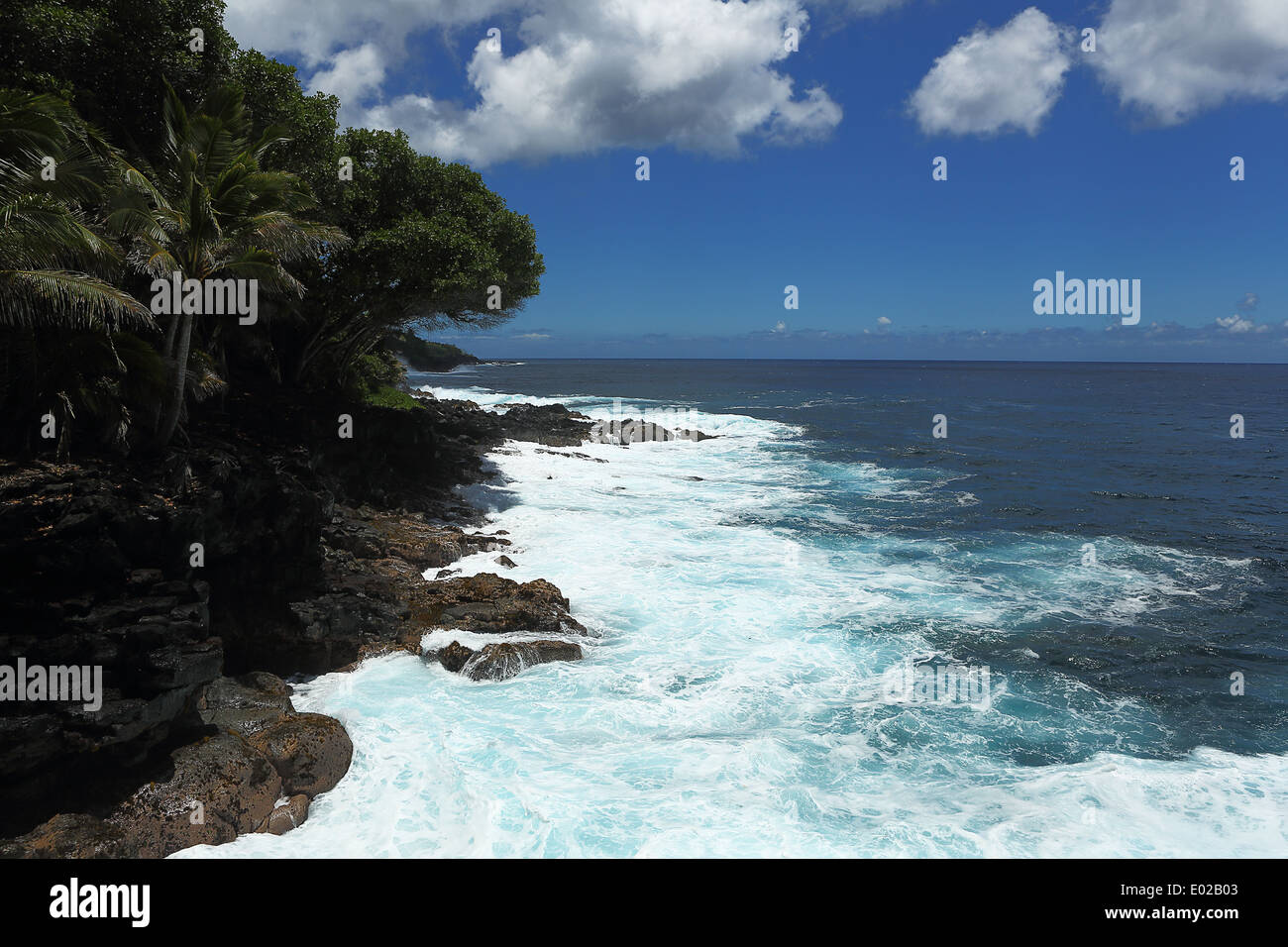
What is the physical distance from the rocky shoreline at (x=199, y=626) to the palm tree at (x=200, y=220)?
226cm

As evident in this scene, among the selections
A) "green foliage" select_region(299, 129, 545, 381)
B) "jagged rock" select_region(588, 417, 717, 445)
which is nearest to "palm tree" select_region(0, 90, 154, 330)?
"green foliage" select_region(299, 129, 545, 381)

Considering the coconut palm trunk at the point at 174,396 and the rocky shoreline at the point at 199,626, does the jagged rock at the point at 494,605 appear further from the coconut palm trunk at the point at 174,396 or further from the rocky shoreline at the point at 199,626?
the coconut palm trunk at the point at 174,396

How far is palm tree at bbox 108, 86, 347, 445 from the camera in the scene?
11750mm

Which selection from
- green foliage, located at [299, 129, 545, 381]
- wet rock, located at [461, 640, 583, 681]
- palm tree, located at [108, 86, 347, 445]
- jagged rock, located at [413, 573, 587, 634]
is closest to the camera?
palm tree, located at [108, 86, 347, 445]

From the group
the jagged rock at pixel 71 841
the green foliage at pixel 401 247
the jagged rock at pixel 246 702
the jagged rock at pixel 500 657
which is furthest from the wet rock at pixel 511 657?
the green foliage at pixel 401 247

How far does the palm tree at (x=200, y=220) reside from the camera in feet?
38.5

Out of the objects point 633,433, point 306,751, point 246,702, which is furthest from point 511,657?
point 633,433

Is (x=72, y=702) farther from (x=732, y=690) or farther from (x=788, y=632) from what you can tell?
(x=788, y=632)

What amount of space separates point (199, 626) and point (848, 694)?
1066 centimetres

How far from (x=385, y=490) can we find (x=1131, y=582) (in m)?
21.5

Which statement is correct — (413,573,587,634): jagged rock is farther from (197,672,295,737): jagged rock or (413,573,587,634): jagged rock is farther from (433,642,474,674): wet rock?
(197,672,295,737): jagged rock

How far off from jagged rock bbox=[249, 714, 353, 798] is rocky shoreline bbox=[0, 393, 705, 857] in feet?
0.08

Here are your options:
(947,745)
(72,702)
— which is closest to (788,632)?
(947,745)

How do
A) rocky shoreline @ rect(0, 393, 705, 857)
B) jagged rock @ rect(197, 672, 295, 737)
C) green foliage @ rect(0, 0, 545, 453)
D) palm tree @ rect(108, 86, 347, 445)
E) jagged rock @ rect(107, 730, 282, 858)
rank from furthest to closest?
palm tree @ rect(108, 86, 347, 445) < jagged rock @ rect(197, 672, 295, 737) < green foliage @ rect(0, 0, 545, 453) < rocky shoreline @ rect(0, 393, 705, 857) < jagged rock @ rect(107, 730, 282, 858)
